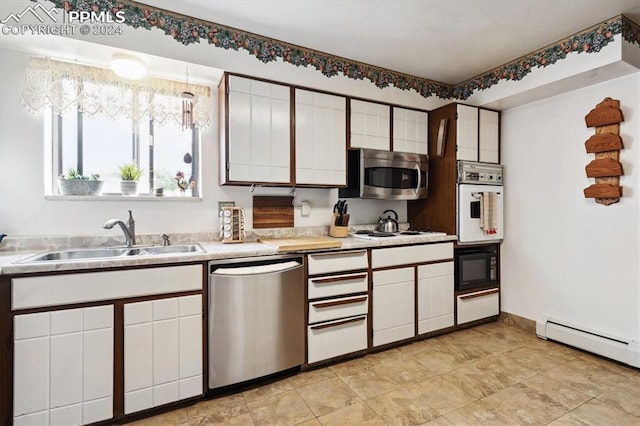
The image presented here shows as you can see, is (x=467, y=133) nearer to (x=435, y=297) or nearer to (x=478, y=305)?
(x=435, y=297)

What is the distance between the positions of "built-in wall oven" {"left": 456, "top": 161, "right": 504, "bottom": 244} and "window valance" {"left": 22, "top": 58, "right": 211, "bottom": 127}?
243 cm

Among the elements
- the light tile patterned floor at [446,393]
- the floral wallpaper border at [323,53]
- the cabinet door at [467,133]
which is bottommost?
the light tile patterned floor at [446,393]

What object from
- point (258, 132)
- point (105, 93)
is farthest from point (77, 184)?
point (258, 132)

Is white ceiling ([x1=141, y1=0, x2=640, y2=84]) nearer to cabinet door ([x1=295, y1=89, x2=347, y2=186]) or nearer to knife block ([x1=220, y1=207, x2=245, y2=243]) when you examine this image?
cabinet door ([x1=295, y1=89, x2=347, y2=186])

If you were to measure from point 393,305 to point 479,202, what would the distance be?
54.3 inches

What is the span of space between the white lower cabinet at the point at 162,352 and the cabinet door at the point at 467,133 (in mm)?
2697

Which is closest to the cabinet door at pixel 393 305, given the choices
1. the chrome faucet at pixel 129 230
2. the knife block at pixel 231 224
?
the knife block at pixel 231 224

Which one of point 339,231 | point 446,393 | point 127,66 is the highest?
point 127,66

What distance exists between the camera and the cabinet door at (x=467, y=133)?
3023 mm

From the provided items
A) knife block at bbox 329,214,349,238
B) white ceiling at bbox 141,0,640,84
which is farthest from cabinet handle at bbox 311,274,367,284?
white ceiling at bbox 141,0,640,84

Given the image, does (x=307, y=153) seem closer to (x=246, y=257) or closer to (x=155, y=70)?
(x=246, y=257)

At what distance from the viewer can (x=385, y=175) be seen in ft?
9.75

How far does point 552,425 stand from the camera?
66.5 inches

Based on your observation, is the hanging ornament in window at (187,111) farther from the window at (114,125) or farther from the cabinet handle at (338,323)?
the cabinet handle at (338,323)
